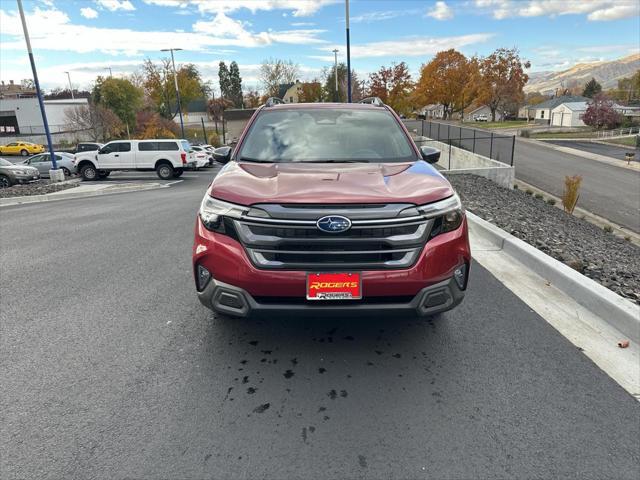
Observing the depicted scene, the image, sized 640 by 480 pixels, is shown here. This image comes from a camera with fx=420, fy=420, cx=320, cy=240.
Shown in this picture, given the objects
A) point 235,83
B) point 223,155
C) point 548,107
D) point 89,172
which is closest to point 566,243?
point 223,155

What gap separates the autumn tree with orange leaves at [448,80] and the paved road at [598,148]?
2766 cm

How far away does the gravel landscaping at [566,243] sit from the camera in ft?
16.1

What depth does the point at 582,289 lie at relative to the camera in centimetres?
396

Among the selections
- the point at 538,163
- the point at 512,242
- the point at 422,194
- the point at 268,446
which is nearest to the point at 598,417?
the point at 422,194

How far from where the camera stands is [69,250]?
6.54m

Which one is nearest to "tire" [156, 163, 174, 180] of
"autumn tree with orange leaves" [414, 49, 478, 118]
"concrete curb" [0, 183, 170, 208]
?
"concrete curb" [0, 183, 170, 208]

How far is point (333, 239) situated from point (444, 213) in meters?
0.80

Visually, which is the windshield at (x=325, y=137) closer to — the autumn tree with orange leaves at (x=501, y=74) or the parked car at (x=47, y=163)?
Result: the parked car at (x=47, y=163)

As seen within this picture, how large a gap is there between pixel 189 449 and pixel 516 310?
9.94 feet

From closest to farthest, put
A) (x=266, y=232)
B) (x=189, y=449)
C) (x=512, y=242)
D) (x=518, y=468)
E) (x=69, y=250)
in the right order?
(x=518, y=468) → (x=189, y=449) → (x=266, y=232) → (x=512, y=242) → (x=69, y=250)

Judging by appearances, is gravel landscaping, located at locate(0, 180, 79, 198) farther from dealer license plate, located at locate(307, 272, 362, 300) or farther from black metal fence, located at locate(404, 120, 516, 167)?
black metal fence, located at locate(404, 120, 516, 167)

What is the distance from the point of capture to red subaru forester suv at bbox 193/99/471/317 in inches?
107

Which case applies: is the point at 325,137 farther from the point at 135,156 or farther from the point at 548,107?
the point at 548,107

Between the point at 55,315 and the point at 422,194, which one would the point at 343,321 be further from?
the point at 55,315
